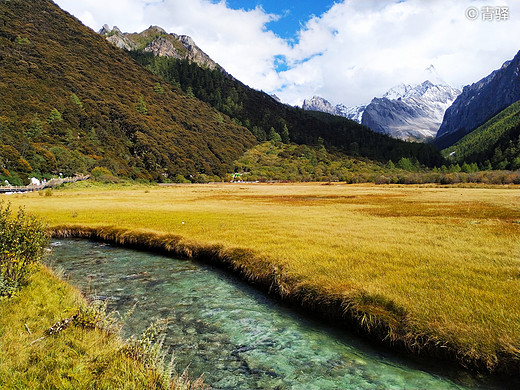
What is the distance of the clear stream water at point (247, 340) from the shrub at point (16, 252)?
328 cm

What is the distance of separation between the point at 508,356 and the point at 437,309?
6.75ft

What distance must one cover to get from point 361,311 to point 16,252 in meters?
13.7

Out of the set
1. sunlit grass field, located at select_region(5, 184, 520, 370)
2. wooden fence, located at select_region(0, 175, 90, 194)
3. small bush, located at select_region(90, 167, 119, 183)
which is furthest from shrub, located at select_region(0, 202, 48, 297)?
small bush, located at select_region(90, 167, 119, 183)

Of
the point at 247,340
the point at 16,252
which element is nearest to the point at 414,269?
the point at 247,340

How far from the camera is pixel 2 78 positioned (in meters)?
142

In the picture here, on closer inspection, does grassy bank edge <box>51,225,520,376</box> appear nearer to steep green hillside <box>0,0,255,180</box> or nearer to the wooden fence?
the wooden fence

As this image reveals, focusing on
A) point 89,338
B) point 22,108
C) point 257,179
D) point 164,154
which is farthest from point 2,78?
point 89,338

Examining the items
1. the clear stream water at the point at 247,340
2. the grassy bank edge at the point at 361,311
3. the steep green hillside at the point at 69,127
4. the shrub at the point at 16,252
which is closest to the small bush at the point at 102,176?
the steep green hillside at the point at 69,127

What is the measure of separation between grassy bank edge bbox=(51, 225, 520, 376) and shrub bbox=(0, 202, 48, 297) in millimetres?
9860

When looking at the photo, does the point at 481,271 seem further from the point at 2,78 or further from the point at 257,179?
the point at 2,78

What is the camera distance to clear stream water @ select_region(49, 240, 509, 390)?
809cm

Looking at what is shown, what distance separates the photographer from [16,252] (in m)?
11.4

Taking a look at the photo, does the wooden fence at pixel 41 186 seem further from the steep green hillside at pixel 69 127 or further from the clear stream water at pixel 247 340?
the clear stream water at pixel 247 340

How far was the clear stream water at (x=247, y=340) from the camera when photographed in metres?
8.09
